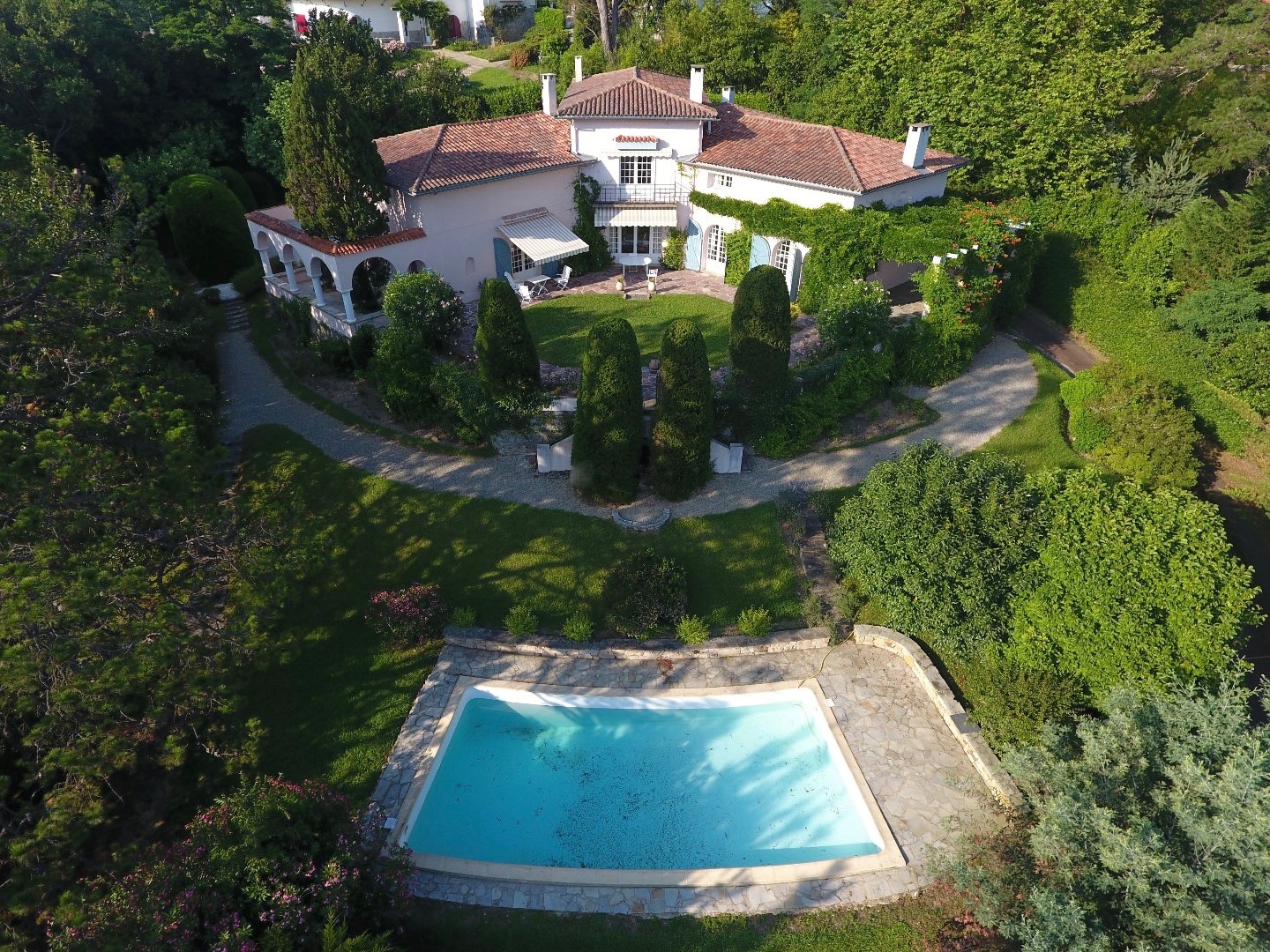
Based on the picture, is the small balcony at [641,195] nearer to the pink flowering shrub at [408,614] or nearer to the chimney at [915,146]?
the chimney at [915,146]

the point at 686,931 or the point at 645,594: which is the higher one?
the point at 645,594

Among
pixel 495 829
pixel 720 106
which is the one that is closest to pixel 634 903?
pixel 495 829

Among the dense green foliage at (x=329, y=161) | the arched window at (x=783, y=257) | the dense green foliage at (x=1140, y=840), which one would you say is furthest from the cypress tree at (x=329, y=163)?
the dense green foliage at (x=1140, y=840)

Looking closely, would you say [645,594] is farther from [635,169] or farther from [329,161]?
[635,169]

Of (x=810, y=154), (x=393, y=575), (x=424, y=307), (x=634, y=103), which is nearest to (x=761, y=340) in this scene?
(x=424, y=307)

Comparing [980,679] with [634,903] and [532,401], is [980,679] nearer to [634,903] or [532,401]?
[634,903]

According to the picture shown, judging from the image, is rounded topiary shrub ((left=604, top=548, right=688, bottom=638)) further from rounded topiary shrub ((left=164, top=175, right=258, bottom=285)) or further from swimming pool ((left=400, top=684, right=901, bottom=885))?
rounded topiary shrub ((left=164, top=175, right=258, bottom=285))
